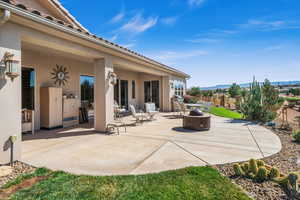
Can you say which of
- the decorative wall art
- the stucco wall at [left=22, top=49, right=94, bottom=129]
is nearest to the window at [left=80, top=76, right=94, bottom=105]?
the stucco wall at [left=22, top=49, right=94, bottom=129]

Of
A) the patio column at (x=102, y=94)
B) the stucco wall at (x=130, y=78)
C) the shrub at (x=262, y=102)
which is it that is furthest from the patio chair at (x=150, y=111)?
the shrub at (x=262, y=102)

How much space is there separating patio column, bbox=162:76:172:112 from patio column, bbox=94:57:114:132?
7368 millimetres

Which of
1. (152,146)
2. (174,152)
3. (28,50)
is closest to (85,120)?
(28,50)

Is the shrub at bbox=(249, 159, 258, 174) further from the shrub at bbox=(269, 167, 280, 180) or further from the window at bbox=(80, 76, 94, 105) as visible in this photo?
the window at bbox=(80, 76, 94, 105)

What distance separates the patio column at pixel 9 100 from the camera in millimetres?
3333

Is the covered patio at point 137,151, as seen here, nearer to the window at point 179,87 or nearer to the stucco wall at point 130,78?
the stucco wall at point 130,78

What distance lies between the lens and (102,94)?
6289mm

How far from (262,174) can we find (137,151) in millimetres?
2817

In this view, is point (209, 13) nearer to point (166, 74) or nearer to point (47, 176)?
point (166, 74)

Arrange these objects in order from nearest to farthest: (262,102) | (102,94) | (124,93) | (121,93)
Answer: (102,94) < (262,102) < (121,93) < (124,93)

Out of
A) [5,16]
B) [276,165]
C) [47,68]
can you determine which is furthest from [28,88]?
[276,165]

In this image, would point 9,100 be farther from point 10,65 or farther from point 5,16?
point 5,16

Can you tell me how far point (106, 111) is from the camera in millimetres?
6312

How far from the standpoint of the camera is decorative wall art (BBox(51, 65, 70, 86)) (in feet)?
Result: 24.3
